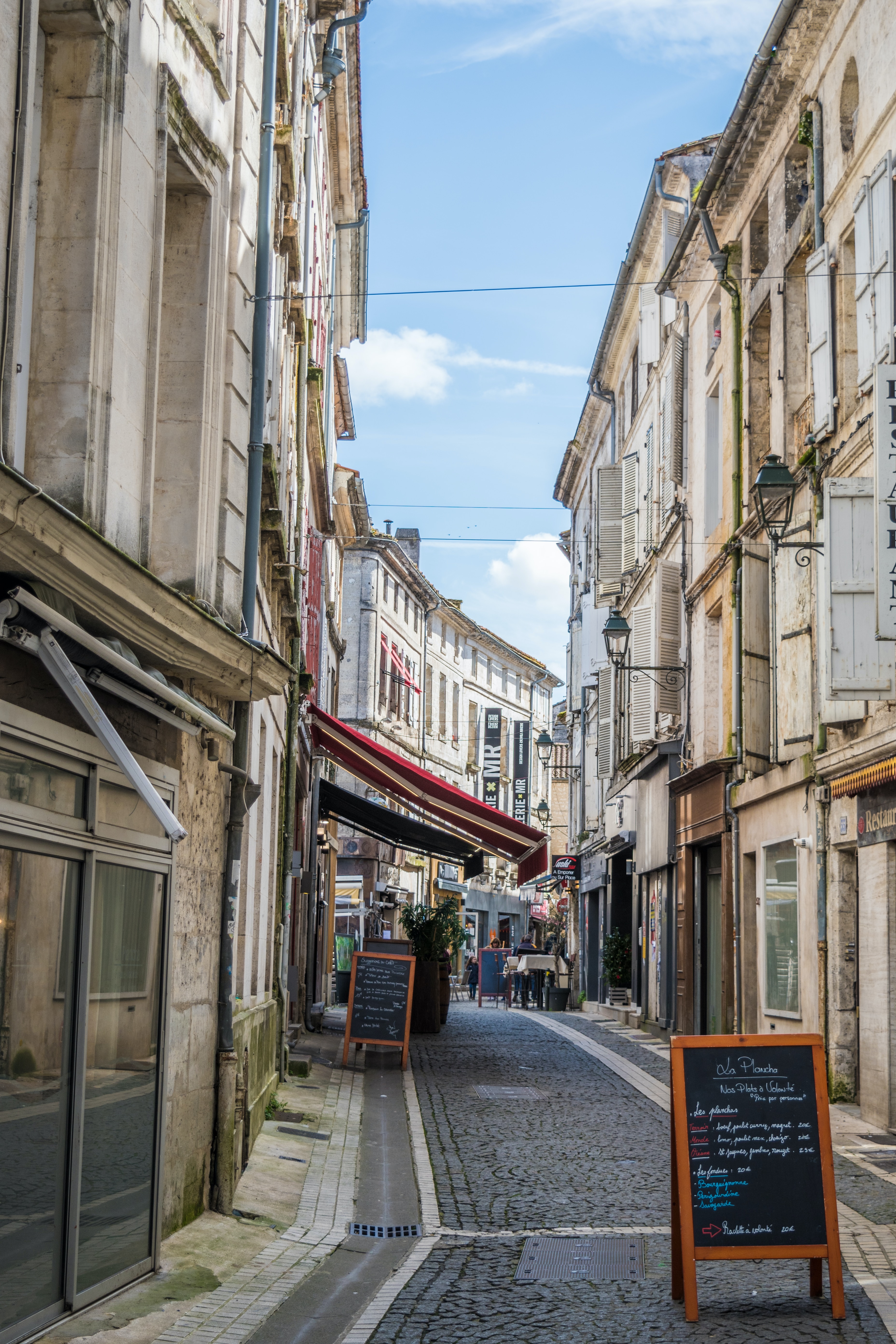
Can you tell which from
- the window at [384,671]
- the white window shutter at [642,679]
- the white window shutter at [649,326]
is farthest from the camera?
the window at [384,671]

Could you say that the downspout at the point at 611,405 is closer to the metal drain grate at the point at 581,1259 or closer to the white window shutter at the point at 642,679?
the white window shutter at the point at 642,679

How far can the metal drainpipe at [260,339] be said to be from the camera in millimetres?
9227

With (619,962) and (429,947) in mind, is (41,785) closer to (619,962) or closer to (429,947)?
(429,947)

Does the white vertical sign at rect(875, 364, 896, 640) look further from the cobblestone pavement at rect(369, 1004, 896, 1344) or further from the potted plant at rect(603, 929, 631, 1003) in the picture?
the potted plant at rect(603, 929, 631, 1003)

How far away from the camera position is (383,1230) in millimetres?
8266

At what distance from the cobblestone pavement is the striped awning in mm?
2955

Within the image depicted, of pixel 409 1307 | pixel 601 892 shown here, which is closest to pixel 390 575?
pixel 601 892

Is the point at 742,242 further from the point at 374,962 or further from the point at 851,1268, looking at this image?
the point at 851,1268

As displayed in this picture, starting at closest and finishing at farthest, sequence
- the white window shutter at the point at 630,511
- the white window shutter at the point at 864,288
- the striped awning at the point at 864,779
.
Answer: the striped awning at the point at 864,779 < the white window shutter at the point at 864,288 < the white window shutter at the point at 630,511

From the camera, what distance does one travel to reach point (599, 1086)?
15.0 meters

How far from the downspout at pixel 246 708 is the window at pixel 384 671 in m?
35.9

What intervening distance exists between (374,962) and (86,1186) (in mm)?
10338

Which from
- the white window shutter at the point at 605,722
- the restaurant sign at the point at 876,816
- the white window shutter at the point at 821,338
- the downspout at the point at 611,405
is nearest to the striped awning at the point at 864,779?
the restaurant sign at the point at 876,816

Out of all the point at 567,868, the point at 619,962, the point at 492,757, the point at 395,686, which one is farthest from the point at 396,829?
the point at 492,757
